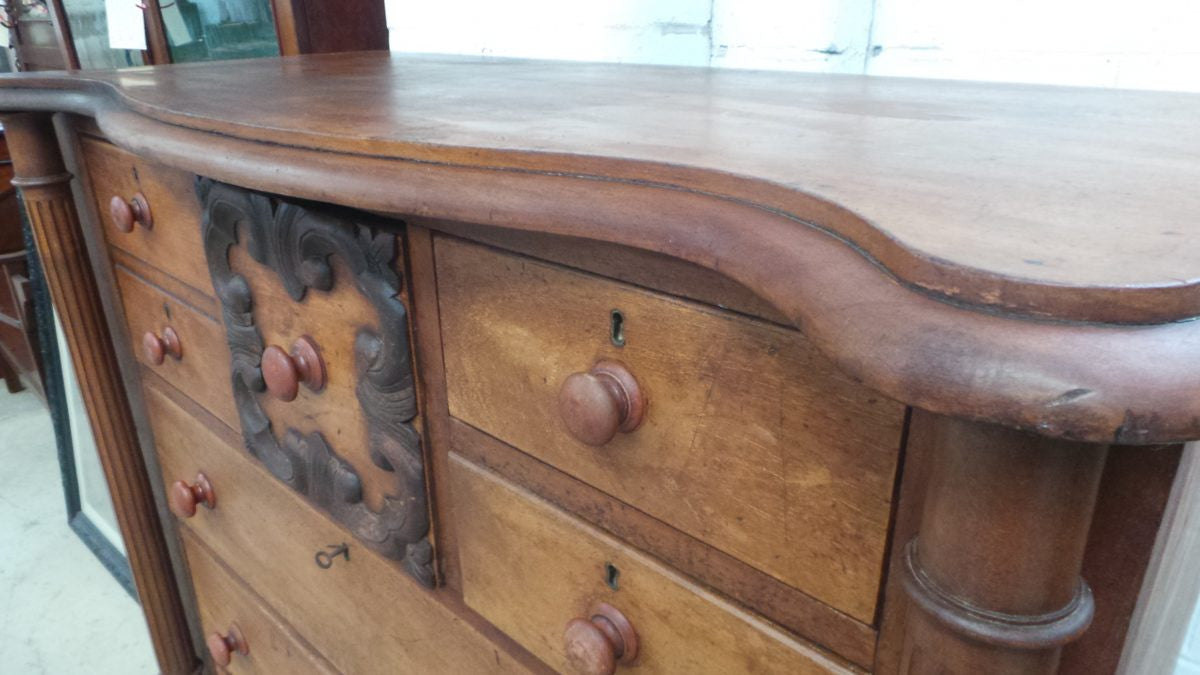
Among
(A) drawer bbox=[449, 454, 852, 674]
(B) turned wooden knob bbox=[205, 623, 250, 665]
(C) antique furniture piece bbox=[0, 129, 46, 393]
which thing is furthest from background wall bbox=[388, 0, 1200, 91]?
(C) antique furniture piece bbox=[0, 129, 46, 393]

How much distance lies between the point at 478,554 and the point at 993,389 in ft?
1.49

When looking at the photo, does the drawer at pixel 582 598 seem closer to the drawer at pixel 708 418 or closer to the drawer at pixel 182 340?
the drawer at pixel 708 418

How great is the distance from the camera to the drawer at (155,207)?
30.9 inches

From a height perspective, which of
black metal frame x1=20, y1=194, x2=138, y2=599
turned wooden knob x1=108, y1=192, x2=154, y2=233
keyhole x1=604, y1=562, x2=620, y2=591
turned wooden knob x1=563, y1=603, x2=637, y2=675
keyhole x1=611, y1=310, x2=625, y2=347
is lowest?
black metal frame x1=20, y1=194, x2=138, y2=599

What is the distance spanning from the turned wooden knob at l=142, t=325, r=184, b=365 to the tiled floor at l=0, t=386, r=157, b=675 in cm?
91

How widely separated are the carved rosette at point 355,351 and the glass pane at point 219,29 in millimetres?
882

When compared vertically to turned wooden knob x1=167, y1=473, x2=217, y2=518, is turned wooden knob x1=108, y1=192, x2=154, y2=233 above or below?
above

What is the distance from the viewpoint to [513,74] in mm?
839

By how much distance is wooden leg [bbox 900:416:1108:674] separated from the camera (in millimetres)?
268

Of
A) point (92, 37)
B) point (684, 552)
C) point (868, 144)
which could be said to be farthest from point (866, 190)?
point (92, 37)

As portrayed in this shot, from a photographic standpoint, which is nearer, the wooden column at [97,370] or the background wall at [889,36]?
the background wall at [889,36]

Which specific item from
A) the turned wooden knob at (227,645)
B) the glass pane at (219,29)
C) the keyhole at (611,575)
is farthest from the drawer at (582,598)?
the glass pane at (219,29)

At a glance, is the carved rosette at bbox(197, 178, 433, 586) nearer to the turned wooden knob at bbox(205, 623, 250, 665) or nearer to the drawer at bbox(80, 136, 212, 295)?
the drawer at bbox(80, 136, 212, 295)

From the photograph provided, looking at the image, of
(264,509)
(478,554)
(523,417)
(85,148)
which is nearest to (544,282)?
(523,417)
